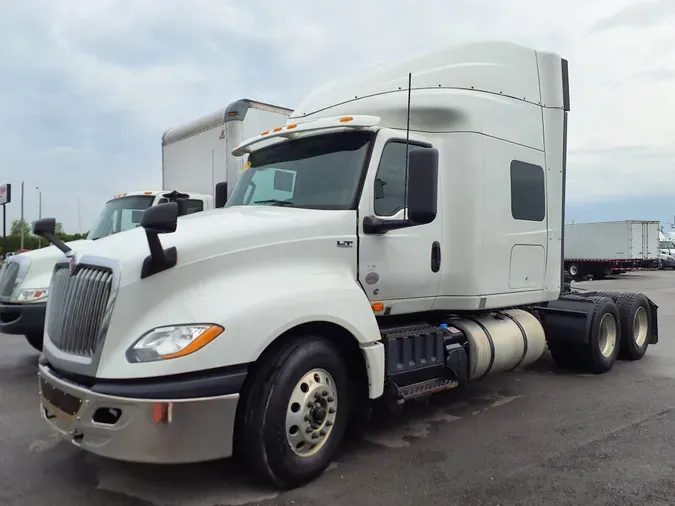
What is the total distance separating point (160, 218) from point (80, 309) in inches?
36.5

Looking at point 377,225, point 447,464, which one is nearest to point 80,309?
point 377,225

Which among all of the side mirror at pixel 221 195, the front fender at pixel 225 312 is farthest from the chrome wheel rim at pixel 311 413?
the side mirror at pixel 221 195

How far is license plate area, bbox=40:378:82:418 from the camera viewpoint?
3412mm

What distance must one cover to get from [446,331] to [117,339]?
307 centimetres

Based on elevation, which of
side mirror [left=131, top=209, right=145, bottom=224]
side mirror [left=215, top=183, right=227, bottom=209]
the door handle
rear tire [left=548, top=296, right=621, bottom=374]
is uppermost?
side mirror [left=215, top=183, right=227, bottom=209]

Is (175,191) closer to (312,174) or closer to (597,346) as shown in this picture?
(312,174)

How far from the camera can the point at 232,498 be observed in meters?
3.62

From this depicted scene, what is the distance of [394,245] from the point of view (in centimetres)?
476

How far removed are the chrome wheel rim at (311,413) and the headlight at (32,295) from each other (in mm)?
4474

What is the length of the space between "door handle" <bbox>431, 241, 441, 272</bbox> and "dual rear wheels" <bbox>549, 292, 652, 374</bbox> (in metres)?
2.93

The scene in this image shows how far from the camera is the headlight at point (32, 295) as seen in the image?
6.80 m

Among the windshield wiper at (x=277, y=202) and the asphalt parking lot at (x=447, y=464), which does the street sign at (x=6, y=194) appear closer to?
the asphalt parking lot at (x=447, y=464)

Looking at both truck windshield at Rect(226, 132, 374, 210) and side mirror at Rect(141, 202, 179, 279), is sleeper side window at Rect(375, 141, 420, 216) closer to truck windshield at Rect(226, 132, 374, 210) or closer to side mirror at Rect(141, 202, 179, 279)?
truck windshield at Rect(226, 132, 374, 210)

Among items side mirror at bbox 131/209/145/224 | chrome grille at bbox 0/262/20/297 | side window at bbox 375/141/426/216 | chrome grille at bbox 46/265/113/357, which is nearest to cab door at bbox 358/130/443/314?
side window at bbox 375/141/426/216
